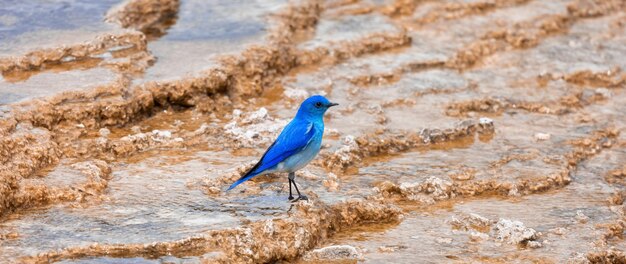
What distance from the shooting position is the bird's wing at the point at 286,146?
5.38 meters

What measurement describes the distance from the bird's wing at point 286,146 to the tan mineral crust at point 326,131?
9.6 inches

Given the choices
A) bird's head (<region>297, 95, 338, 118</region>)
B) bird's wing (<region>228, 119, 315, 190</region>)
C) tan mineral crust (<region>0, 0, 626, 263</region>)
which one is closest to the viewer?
tan mineral crust (<region>0, 0, 626, 263</region>)

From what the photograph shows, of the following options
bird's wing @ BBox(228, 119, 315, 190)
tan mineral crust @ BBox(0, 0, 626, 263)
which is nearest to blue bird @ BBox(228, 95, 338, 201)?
bird's wing @ BBox(228, 119, 315, 190)

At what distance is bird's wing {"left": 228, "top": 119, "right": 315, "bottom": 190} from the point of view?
5379 mm

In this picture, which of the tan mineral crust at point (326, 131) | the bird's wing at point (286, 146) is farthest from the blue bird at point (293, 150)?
the tan mineral crust at point (326, 131)

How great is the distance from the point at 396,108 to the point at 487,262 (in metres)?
2.46

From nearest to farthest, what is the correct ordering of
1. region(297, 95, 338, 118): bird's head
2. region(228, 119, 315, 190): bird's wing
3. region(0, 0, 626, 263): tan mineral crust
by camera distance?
region(0, 0, 626, 263): tan mineral crust, region(228, 119, 315, 190): bird's wing, region(297, 95, 338, 118): bird's head

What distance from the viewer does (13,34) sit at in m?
7.63

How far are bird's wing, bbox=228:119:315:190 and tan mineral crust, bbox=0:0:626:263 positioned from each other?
0.24m

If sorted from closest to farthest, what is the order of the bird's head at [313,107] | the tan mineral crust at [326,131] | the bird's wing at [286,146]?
the tan mineral crust at [326,131] → the bird's wing at [286,146] → the bird's head at [313,107]

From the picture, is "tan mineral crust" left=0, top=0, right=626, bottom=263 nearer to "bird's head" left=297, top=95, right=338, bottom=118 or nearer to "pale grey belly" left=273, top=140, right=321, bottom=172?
"pale grey belly" left=273, top=140, right=321, bottom=172

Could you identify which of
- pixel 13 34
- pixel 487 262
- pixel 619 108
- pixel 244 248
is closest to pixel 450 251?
pixel 487 262

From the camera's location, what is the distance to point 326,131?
6.80 m

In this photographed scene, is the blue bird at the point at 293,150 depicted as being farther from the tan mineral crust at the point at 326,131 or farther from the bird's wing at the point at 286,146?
the tan mineral crust at the point at 326,131
